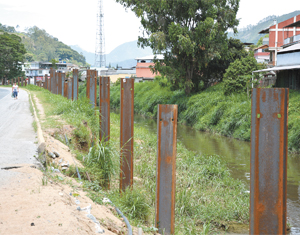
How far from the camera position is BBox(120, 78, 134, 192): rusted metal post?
20.9 feet

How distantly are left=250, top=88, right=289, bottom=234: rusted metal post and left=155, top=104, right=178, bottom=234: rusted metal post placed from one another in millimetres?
1377

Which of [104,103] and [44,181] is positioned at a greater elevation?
[104,103]

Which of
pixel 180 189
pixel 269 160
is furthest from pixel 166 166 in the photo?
pixel 180 189

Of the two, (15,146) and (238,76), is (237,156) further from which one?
(238,76)

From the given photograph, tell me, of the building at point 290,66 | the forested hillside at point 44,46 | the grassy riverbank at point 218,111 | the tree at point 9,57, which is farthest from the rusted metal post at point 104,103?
the forested hillside at point 44,46

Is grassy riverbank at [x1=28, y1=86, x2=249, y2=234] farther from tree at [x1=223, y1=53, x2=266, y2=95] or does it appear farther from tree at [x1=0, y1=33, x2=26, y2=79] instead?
tree at [x1=0, y1=33, x2=26, y2=79]

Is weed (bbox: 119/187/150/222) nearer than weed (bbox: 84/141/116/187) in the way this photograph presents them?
Yes

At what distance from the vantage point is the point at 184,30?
22.9m

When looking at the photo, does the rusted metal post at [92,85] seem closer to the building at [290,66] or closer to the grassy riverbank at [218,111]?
Answer: the grassy riverbank at [218,111]

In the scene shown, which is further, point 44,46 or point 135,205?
point 44,46

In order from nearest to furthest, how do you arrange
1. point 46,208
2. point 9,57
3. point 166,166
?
point 46,208 < point 166,166 < point 9,57

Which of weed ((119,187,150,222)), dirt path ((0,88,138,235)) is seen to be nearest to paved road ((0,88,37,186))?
dirt path ((0,88,138,235))

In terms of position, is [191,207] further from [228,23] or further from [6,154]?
[228,23]

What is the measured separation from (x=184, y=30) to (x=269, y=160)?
68.6 feet
